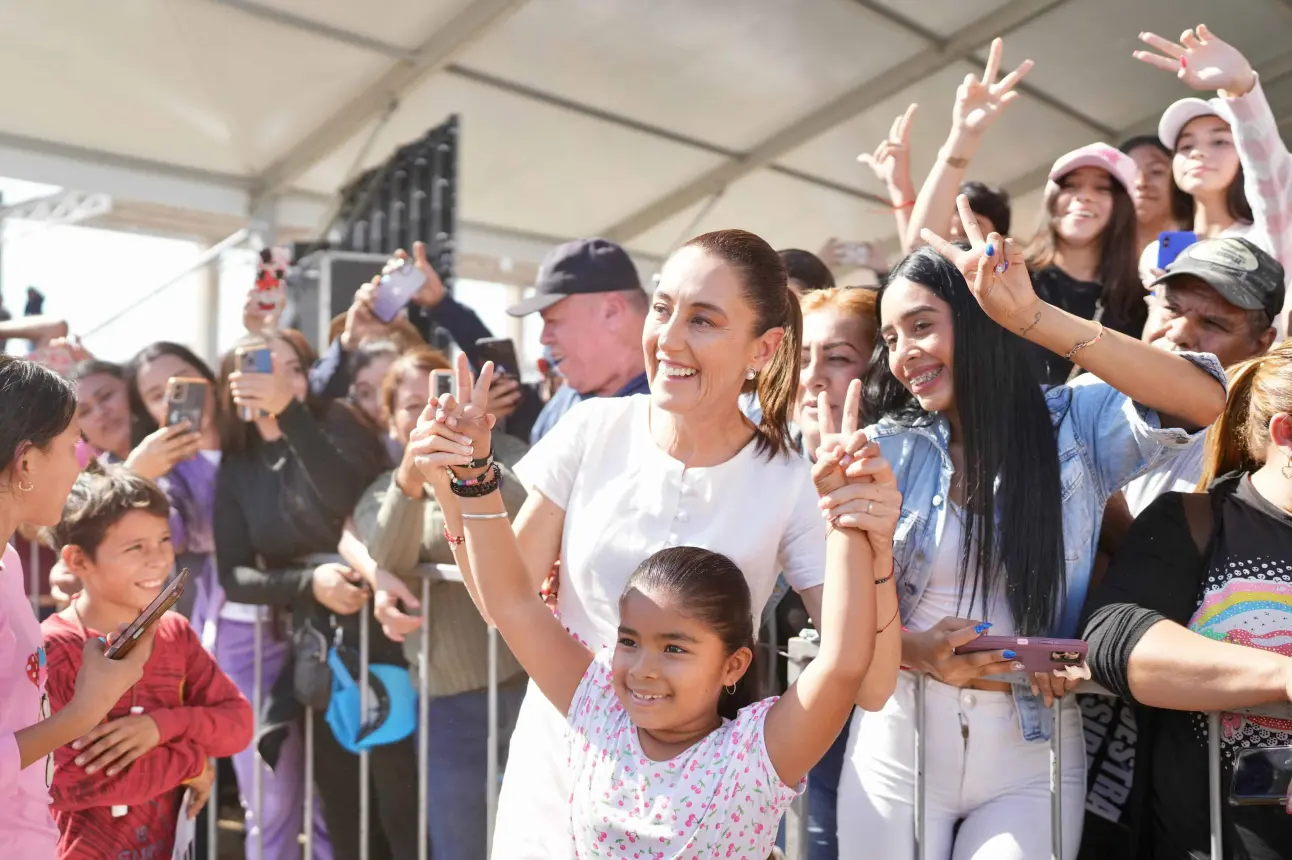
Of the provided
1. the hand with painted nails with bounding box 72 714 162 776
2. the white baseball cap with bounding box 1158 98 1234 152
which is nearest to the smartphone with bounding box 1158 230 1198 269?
the white baseball cap with bounding box 1158 98 1234 152

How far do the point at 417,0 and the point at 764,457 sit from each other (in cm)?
593

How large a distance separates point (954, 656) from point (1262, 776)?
0.50 metres

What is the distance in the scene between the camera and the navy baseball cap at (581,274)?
10.2ft

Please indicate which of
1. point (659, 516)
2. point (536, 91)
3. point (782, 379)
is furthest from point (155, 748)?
point (536, 91)

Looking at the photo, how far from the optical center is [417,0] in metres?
6.82

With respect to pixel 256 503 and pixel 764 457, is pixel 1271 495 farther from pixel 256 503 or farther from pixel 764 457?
pixel 256 503

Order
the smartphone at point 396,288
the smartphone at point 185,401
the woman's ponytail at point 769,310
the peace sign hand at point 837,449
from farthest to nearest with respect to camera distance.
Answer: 1. the smartphone at point 396,288
2. the smartphone at point 185,401
3. the woman's ponytail at point 769,310
4. the peace sign hand at point 837,449

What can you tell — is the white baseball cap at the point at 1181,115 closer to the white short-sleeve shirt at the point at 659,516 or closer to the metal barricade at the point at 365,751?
the white short-sleeve shirt at the point at 659,516

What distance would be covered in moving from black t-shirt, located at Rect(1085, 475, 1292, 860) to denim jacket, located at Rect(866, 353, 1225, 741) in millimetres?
71

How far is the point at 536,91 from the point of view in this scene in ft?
26.3

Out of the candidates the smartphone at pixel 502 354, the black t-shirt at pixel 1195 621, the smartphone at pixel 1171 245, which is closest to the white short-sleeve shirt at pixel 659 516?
the black t-shirt at pixel 1195 621

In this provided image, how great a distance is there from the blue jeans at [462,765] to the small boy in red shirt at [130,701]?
1.70 feet

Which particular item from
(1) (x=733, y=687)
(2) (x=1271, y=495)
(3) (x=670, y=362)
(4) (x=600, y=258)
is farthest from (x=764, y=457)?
(4) (x=600, y=258)

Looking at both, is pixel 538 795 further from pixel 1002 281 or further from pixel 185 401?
pixel 185 401
